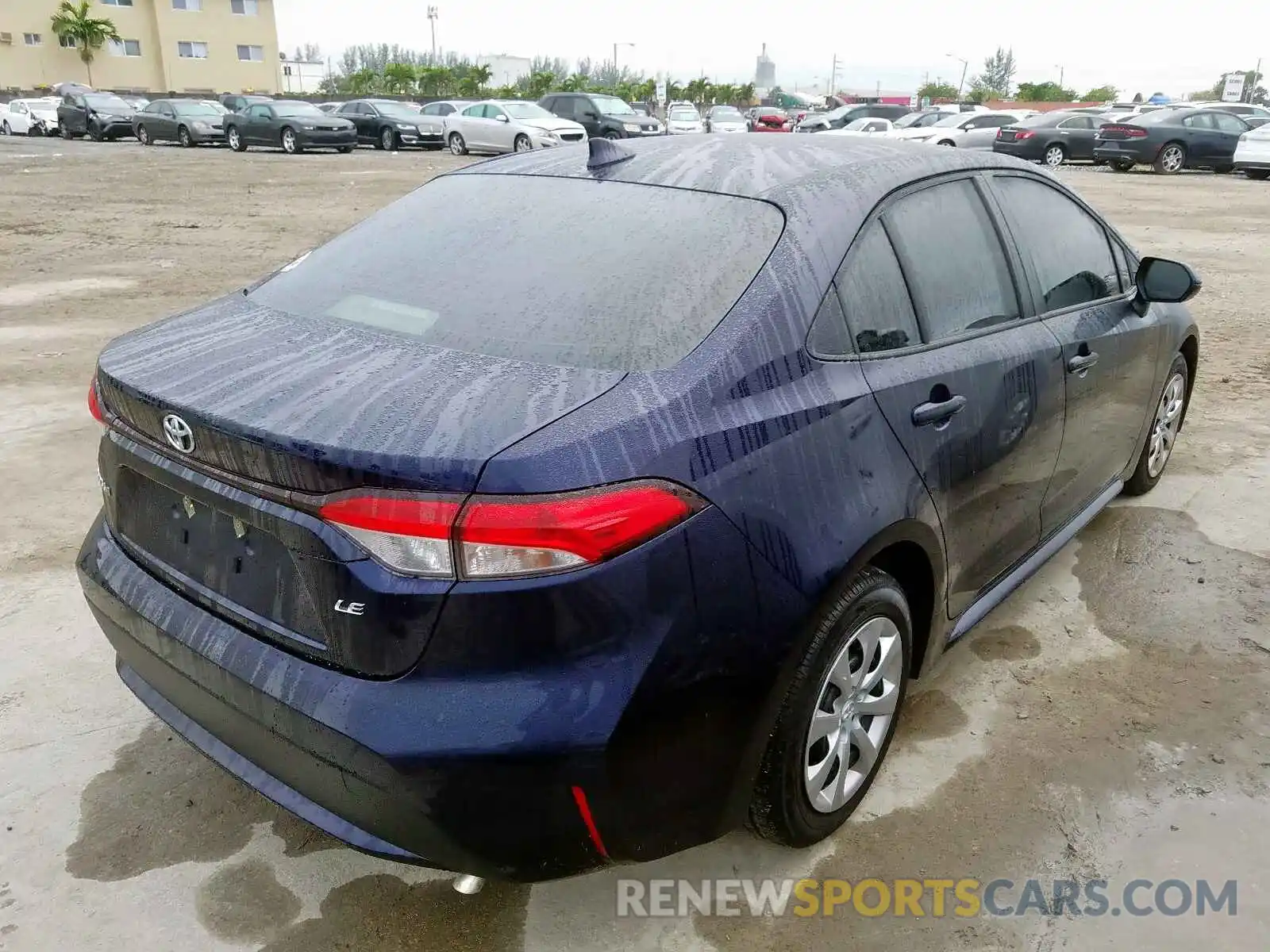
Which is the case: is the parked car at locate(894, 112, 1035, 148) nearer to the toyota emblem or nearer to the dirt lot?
the dirt lot

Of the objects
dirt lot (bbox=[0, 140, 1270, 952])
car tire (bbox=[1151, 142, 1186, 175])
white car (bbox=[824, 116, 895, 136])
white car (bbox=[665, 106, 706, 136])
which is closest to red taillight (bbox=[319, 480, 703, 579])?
dirt lot (bbox=[0, 140, 1270, 952])

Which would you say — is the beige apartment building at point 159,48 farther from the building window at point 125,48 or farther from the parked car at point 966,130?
the parked car at point 966,130

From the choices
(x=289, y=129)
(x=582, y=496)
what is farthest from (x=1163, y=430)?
(x=289, y=129)

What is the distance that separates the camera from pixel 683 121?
30.2 meters

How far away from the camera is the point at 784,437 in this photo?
202 centimetres

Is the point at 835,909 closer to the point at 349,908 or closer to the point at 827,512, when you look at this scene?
the point at 827,512

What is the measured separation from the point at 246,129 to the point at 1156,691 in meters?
29.0

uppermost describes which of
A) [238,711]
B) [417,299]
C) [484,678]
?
[417,299]

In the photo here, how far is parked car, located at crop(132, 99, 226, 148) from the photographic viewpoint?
2925 cm

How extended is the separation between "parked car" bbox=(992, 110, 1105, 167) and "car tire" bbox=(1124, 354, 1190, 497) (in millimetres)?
21468

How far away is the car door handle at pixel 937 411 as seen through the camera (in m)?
2.38

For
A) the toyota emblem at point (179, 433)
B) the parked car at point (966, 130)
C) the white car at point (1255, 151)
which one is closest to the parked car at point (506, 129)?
the parked car at point (966, 130)

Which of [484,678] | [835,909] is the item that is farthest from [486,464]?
[835,909]

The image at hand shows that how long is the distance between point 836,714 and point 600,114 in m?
26.9
